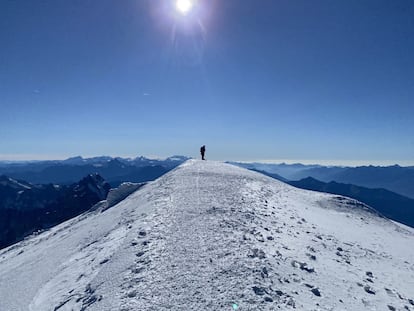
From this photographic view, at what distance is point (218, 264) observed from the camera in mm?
9914

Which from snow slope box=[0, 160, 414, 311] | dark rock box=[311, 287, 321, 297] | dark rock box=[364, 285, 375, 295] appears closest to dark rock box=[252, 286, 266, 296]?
snow slope box=[0, 160, 414, 311]

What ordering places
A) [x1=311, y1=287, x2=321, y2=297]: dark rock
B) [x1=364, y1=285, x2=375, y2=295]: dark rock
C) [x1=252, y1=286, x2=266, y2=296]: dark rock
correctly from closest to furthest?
[x1=252, y1=286, x2=266, y2=296]: dark rock < [x1=311, y1=287, x2=321, y2=297]: dark rock < [x1=364, y1=285, x2=375, y2=295]: dark rock

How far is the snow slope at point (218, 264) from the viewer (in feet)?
27.7

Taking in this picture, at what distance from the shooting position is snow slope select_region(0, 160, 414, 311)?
844 cm

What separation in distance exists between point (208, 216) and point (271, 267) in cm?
558

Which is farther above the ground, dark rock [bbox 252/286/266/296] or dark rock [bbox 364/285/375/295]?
dark rock [bbox 252/286/266/296]

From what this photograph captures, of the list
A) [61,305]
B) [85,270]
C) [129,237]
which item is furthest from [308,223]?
[61,305]

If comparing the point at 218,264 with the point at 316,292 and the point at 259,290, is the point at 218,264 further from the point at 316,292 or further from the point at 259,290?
the point at 316,292

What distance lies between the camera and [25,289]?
1359 cm

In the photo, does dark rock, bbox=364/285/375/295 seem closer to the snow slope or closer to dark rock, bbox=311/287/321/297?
the snow slope

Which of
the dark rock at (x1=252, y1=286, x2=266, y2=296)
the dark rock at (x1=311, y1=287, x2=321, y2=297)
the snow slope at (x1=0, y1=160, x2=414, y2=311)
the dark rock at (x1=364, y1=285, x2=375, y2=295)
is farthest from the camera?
the dark rock at (x1=364, y1=285, x2=375, y2=295)

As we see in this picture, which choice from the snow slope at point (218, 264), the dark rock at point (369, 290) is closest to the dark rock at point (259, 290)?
the snow slope at point (218, 264)

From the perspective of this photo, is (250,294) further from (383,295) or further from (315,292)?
(383,295)

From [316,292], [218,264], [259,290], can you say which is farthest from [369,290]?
[218,264]
